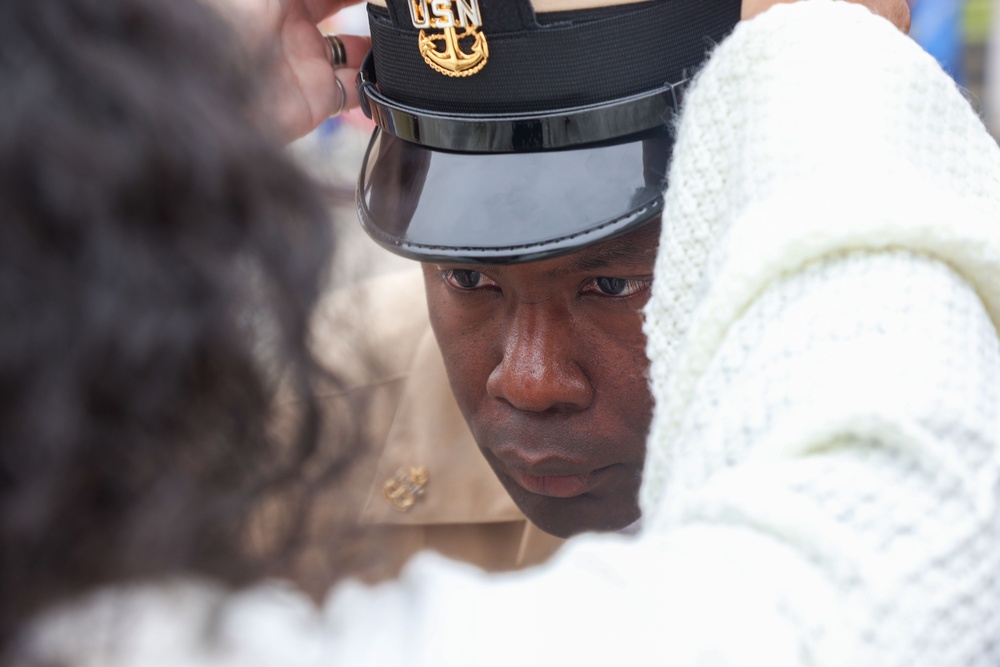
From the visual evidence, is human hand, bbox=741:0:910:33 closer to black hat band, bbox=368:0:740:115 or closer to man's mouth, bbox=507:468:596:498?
black hat band, bbox=368:0:740:115

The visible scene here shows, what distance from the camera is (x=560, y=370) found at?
1403mm

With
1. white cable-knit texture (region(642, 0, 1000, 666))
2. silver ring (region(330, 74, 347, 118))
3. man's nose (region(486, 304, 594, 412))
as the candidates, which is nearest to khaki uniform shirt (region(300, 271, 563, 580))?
silver ring (region(330, 74, 347, 118))

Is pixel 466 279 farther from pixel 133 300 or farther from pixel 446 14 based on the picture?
pixel 133 300

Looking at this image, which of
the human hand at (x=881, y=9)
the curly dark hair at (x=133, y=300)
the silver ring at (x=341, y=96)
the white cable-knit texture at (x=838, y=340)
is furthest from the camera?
the silver ring at (x=341, y=96)

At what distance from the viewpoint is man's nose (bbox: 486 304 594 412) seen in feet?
4.58

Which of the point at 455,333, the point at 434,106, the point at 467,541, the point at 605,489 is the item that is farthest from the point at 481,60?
the point at 467,541

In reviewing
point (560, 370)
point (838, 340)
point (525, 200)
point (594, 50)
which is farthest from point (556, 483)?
point (838, 340)

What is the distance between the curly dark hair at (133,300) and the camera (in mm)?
508

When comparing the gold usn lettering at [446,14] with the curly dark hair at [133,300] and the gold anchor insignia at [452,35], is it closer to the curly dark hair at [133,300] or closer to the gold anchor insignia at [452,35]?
the gold anchor insignia at [452,35]

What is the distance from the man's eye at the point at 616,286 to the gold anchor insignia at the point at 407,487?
91cm

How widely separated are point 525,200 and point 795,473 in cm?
74

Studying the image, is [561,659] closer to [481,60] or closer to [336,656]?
[336,656]

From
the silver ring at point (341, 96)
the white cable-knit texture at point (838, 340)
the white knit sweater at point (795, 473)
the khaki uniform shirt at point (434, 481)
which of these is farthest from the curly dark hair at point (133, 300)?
the khaki uniform shirt at point (434, 481)

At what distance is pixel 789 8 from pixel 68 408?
688 millimetres
